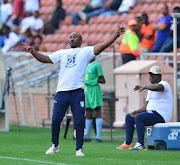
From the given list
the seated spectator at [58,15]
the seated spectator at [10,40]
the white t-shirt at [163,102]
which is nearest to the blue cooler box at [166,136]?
the white t-shirt at [163,102]

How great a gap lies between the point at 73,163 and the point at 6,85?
862 centimetres

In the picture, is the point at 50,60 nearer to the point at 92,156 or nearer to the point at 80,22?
the point at 92,156

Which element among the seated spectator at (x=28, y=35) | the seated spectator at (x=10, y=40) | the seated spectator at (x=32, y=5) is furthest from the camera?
the seated spectator at (x=32, y=5)

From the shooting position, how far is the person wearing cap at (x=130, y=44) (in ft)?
56.6

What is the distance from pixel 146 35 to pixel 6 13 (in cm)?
875

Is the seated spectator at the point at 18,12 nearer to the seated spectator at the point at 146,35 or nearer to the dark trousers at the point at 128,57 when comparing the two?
the seated spectator at the point at 146,35

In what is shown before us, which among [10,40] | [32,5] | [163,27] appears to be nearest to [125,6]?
[163,27]

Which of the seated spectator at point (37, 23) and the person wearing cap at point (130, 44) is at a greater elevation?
the seated spectator at point (37, 23)

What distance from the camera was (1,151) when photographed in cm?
1019

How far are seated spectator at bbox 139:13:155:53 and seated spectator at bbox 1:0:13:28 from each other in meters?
8.17

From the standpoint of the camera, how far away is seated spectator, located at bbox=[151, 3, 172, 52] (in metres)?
17.5

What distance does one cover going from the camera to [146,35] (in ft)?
59.1

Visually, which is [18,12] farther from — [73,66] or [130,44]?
[73,66]

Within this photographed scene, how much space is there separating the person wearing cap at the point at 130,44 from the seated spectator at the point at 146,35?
1.55 ft
